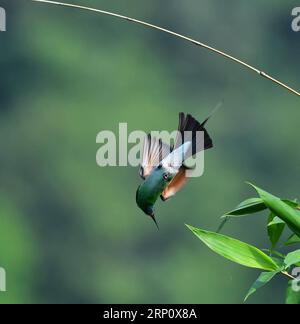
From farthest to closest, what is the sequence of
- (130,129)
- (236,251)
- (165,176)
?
(130,129) < (236,251) < (165,176)

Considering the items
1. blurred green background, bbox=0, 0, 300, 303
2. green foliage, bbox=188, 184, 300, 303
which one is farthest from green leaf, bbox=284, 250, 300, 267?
blurred green background, bbox=0, 0, 300, 303

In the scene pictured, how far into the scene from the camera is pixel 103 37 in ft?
54.1

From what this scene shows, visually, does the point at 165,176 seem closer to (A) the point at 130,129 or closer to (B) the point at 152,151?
(B) the point at 152,151

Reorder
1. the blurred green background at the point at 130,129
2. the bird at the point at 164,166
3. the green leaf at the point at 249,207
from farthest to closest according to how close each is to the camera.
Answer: the blurred green background at the point at 130,129
the green leaf at the point at 249,207
the bird at the point at 164,166

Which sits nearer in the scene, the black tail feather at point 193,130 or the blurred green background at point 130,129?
the black tail feather at point 193,130

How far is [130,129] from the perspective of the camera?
40.3 feet

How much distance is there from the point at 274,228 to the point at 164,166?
209 millimetres

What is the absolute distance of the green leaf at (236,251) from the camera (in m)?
1.17

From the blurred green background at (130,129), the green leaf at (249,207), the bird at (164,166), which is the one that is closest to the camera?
the bird at (164,166)

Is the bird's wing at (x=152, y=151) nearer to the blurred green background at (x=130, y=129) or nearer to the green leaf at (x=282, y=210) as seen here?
the green leaf at (x=282, y=210)

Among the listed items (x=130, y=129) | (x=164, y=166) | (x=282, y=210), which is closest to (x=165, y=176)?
(x=164, y=166)

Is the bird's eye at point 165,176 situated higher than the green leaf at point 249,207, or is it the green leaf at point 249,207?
the bird's eye at point 165,176

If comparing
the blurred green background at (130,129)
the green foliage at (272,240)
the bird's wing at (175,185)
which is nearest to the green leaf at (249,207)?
the green foliage at (272,240)

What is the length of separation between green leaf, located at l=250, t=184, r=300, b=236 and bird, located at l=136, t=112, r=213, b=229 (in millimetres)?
77
